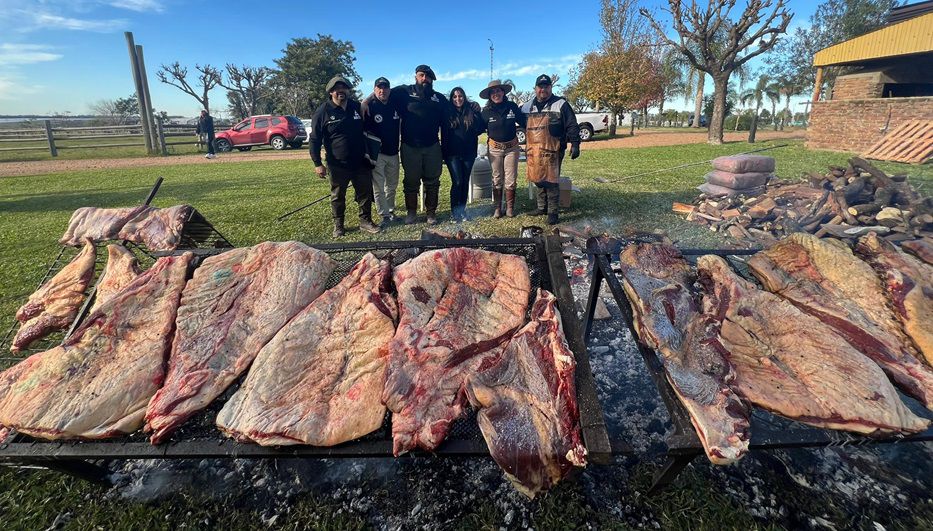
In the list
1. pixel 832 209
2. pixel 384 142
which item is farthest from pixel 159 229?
pixel 832 209

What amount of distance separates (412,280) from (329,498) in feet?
3.92

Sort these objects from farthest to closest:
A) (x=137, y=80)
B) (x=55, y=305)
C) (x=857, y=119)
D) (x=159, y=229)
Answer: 1. (x=137, y=80)
2. (x=857, y=119)
3. (x=159, y=229)
4. (x=55, y=305)

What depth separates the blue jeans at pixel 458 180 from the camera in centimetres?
738

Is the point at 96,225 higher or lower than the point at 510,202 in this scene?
higher

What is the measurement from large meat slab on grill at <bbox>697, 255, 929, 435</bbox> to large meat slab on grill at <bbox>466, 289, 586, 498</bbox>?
77cm

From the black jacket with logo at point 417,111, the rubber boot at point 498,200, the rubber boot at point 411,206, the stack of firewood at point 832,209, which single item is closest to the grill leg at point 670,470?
the stack of firewood at point 832,209

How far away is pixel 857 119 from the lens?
1348 centimetres

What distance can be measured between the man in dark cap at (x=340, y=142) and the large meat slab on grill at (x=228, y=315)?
3.82 meters

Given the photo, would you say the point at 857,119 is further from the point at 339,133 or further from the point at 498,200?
the point at 339,133

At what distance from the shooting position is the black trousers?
6273 mm

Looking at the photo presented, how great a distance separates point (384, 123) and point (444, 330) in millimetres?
5358

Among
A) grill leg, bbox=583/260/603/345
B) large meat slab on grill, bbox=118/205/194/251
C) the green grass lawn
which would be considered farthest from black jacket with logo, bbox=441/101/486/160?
grill leg, bbox=583/260/603/345

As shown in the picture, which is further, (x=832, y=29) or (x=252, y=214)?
(x=832, y=29)

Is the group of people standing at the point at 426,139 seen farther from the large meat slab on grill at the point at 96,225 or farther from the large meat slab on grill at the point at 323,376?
the large meat slab on grill at the point at 323,376
